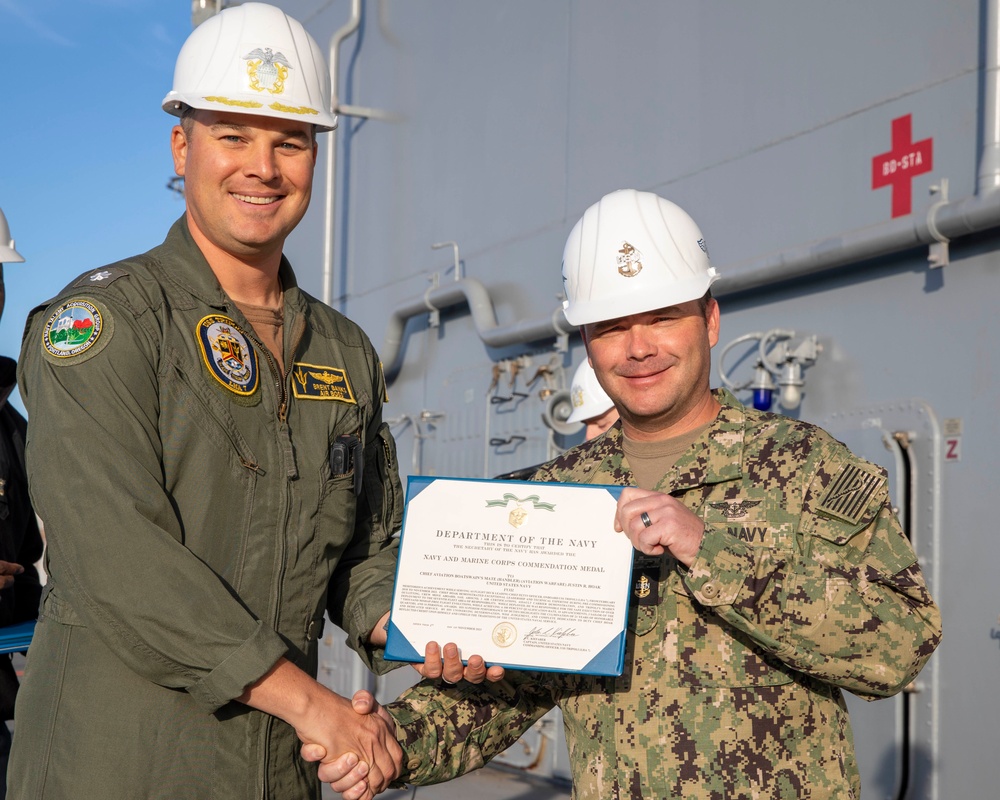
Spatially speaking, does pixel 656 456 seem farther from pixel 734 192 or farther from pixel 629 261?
pixel 734 192

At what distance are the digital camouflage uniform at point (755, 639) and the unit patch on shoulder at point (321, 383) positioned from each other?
2.37 feet

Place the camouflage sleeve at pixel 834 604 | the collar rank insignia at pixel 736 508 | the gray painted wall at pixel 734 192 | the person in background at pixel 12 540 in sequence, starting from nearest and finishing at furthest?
the camouflage sleeve at pixel 834 604, the collar rank insignia at pixel 736 508, the person in background at pixel 12 540, the gray painted wall at pixel 734 192

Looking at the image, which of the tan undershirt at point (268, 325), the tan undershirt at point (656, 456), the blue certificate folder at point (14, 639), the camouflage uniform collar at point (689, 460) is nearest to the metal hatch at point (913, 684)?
the camouflage uniform collar at point (689, 460)

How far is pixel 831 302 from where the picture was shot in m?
4.69

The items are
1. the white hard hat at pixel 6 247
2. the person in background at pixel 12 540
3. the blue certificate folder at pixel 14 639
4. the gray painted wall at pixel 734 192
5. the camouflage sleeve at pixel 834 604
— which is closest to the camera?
the camouflage sleeve at pixel 834 604

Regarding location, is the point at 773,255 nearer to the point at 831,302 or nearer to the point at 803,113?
the point at 831,302

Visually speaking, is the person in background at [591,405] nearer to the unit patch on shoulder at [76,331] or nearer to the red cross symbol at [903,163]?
the red cross symbol at [903,163]

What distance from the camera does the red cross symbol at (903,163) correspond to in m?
4.27

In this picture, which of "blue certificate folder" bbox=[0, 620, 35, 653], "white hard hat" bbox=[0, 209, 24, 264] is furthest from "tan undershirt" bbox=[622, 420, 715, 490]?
"white hard hat" bbox=[0, 209, 24, 264]

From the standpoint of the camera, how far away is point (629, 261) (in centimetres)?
232

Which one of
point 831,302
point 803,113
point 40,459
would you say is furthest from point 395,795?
point 40,459

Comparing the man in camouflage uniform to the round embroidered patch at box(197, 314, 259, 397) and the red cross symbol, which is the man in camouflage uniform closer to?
the round embroidered patch at box(197, 314, 259, 397)

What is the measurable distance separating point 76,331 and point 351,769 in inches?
39.2

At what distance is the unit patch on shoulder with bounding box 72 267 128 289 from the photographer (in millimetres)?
2088
